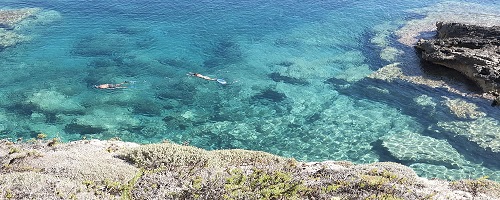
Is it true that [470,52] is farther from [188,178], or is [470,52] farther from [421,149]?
[188,178]

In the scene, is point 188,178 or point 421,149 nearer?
point 188,178

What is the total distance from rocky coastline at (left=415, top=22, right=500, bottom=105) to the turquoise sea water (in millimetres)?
1374

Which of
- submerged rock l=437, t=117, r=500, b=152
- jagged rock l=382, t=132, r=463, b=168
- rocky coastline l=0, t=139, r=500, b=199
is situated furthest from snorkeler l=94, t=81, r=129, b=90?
submerged rock l=437, t=117, r=500, b=152

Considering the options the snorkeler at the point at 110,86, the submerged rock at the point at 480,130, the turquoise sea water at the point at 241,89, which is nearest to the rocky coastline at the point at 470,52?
the turquoise sea water at the point at 241,89

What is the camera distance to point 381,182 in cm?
1288

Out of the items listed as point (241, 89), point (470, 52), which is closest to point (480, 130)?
point (470, 52)

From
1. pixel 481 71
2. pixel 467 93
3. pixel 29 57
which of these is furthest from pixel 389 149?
pixel 29 57

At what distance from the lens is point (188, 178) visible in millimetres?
13273

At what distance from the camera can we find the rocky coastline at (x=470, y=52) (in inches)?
1162

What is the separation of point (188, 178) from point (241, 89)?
1812 cm

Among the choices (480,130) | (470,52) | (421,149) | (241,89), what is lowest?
(241,89)

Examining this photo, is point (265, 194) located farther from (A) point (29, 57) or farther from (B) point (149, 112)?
(A) point (29, 57)

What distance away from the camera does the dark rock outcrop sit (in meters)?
29.6

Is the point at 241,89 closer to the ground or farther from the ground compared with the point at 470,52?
closer to the ground
